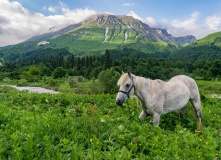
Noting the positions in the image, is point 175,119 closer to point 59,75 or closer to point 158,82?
point 158,82

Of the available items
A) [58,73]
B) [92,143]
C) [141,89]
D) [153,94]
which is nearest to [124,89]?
[141,89]

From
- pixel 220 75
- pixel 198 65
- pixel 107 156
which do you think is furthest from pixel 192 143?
pixel 198 65

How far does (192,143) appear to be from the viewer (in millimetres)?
3340

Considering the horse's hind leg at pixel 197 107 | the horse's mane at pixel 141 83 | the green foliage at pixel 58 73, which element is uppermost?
the horse's mane at pixel 141 83

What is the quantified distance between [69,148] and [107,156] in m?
0.78

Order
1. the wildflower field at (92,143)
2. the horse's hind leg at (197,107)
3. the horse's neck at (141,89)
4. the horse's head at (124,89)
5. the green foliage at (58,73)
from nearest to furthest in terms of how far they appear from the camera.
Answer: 1. the wildflower field at (92,143)
2. the horse's head at (124,89)
3. the horse's neck at (141,89)
4. the horse's hind leg at (197,107)
5. the green foliage at (58,73)

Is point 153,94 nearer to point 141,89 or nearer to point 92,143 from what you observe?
point 141,89

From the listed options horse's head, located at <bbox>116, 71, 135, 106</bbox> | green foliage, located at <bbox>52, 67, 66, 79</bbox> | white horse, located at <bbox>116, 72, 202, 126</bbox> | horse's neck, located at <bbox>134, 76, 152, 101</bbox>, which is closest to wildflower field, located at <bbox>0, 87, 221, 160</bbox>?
horse's head, located at <bbox>116, 71, 135, 106</bbox>

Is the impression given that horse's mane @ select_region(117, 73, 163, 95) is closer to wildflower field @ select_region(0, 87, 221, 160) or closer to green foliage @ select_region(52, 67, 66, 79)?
wildflower field @ select_region(0, 87, 221, 160)

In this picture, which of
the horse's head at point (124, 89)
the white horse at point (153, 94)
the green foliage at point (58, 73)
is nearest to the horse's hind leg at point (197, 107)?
the white horse at point (153, 94)

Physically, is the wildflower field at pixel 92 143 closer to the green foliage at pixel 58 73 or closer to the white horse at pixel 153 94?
the white horse at pixel 153 94

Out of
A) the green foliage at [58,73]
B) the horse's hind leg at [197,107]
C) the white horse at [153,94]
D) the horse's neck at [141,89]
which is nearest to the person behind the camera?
the white horse at [153,94]

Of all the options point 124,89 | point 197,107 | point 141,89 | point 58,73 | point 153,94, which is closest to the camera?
point 124,89

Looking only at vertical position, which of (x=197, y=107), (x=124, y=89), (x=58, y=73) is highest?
(x=124, y=89)
